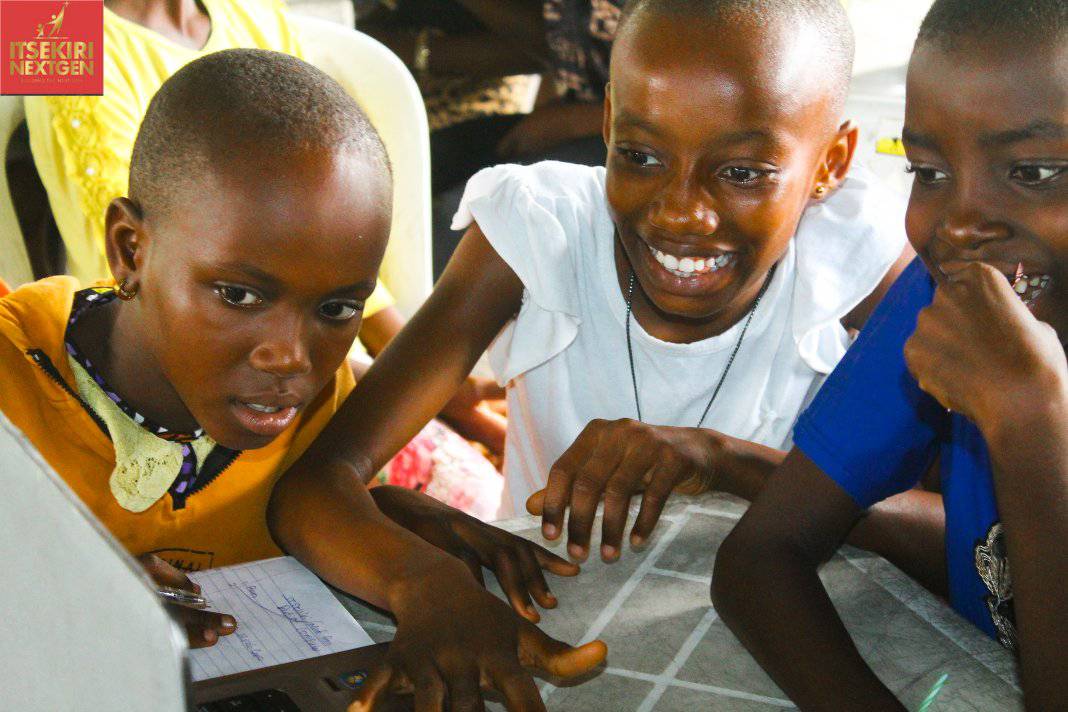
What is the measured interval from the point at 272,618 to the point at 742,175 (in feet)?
1.91

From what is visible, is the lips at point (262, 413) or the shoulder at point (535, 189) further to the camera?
the shoulder at point (535, 189)

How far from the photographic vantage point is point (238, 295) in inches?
34.5

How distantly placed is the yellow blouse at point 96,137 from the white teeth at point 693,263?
0.56 m

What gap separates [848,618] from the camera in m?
0.78

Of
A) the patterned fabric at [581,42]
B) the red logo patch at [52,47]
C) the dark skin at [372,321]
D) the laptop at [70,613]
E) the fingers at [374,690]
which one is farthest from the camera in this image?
the patterned fabric at [581,42]

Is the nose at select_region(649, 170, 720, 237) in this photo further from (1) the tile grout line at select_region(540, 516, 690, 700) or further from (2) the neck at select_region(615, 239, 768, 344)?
(1) the tile grout line at select_region(540, 516, 690, 700)

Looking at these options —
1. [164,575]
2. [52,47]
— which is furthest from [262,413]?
[52,47]

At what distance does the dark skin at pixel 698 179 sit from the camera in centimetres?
92

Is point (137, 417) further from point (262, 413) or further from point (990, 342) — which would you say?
point (990, 342)

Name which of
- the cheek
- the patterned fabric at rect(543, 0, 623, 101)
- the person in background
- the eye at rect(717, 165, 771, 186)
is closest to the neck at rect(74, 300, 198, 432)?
the eye at rect(717, 165, 771, 186)

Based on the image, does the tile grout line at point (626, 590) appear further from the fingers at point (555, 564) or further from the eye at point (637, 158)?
the eye at point (637, 158)

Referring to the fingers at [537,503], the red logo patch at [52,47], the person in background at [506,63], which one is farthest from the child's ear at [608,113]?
the person in background at [506,63]

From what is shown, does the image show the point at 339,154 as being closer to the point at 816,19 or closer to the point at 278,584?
the point at 278,584

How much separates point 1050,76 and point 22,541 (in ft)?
2.17
